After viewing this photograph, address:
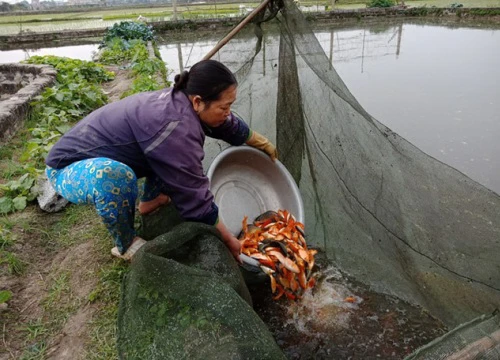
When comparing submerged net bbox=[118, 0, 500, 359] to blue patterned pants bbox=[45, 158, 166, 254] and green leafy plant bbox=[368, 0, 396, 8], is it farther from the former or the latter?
green leafy plant bbox=[368, 0, 396, 8]

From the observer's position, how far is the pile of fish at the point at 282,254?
2.38 m

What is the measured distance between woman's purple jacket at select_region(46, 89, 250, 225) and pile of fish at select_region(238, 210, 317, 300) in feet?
1.68

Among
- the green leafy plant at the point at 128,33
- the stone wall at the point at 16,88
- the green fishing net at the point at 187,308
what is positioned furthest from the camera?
the green leafy plant at the point at 128,33

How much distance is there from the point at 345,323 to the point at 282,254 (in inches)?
24.2

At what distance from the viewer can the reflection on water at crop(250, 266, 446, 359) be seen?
2.35 metres

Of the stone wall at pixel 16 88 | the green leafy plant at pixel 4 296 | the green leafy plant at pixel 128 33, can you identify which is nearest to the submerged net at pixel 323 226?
the green leafy plant at pixel 4 296

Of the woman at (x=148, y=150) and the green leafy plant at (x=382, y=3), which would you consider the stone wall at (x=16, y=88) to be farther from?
the green leafy plant at (x=382, y=3)

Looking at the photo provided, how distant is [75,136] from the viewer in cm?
221

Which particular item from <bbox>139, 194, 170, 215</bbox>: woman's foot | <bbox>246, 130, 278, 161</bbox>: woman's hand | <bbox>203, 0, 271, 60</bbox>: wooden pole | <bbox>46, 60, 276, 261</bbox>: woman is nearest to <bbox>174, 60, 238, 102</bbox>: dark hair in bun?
<bbox>46, 60, 276, 261</bbox>: woman

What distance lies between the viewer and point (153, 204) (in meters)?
2.71

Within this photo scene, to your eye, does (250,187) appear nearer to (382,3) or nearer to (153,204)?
(153,204)

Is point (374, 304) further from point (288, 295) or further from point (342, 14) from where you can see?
point (342, 14)

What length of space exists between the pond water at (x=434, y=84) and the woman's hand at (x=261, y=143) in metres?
Answer: 0.70

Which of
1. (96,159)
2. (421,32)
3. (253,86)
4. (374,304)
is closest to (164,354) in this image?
(96,159)
